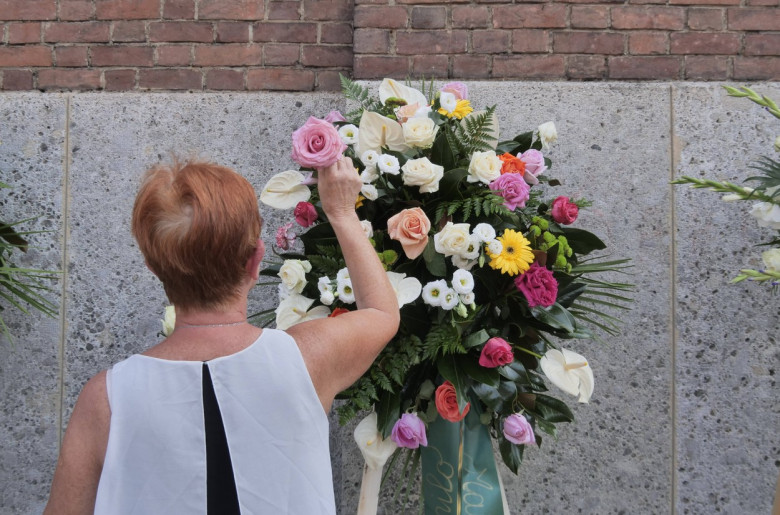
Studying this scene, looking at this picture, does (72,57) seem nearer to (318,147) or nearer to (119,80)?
(119,80)

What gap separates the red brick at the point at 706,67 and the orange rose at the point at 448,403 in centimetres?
189

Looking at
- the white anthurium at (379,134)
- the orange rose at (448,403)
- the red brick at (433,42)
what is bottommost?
the orange rose at (448,403)

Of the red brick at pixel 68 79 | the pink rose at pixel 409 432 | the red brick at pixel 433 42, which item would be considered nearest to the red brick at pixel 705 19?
the red brick at pixel 433 42

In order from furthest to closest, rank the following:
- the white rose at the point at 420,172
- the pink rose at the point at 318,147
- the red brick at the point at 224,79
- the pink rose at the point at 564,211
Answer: the red brick at the point at 224,79
the pink rose at the point at 564,211
the white rose at the point at 420,172
the pink rose at the point at 318,147

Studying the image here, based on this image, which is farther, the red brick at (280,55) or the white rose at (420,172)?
the red brick at (280,55)

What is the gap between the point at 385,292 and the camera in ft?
5.24

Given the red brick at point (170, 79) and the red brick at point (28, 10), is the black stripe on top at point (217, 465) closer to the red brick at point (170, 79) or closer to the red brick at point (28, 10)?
the red brick at point (170, 79)

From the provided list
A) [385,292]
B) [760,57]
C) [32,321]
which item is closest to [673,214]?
[760,57]

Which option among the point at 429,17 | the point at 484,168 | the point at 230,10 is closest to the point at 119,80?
the point at 230,10

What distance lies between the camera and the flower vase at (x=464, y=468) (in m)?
2.33

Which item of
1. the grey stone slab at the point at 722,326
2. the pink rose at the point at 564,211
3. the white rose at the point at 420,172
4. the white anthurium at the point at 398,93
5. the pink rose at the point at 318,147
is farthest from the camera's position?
the grey stone slab at the point at 722,326

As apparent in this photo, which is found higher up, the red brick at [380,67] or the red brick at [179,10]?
the red brick at [179,10]

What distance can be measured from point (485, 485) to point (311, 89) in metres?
1.90

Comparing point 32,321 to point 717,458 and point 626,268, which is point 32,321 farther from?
point 717,458
